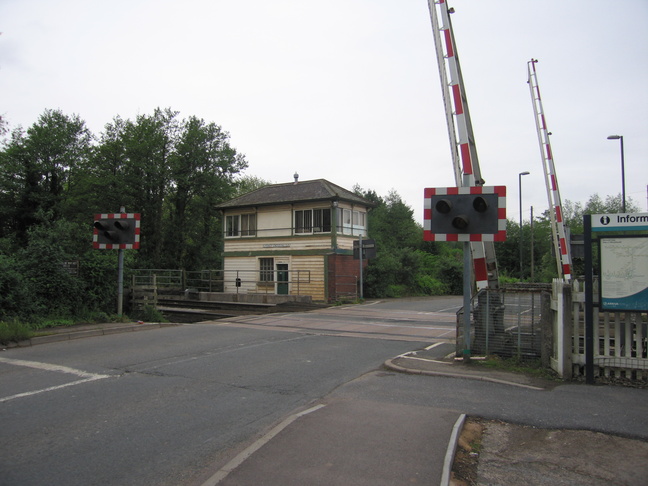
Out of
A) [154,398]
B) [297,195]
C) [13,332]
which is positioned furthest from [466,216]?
[297,195]

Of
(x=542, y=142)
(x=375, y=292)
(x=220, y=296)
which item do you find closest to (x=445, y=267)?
(x=375, y=292)

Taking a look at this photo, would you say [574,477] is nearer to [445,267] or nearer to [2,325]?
[2,325]

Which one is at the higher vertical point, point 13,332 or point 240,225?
point 240,225

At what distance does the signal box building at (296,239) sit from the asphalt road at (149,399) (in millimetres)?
18730

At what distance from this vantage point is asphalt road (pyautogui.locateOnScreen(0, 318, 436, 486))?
4152 millimetres

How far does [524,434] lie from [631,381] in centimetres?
282

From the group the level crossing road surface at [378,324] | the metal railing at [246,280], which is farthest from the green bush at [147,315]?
the metal railing at [246,280]

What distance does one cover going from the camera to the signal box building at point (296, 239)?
1186 inches

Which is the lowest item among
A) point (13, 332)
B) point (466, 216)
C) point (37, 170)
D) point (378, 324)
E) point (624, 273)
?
point (378, 324)

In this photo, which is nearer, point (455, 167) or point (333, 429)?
point (333, 429)

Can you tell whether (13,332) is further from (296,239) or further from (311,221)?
(311,221)

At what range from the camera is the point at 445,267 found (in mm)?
40562

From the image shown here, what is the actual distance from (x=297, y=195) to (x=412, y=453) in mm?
28875

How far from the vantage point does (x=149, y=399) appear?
6172 mm
